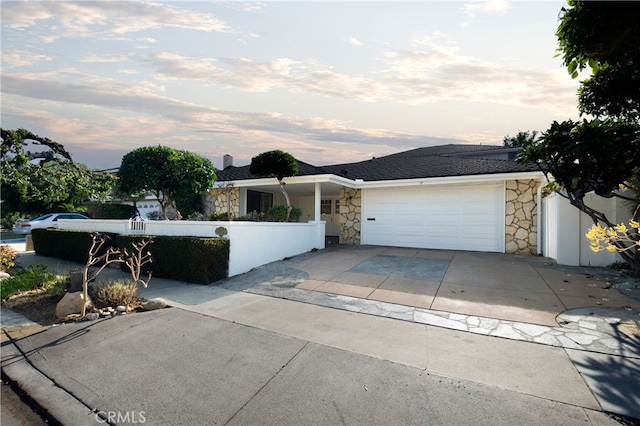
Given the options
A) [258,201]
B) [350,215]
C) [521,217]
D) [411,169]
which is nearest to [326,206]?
[350,215]

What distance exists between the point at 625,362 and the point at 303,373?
3441mm

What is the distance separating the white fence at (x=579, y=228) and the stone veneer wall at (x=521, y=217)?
1.80 m

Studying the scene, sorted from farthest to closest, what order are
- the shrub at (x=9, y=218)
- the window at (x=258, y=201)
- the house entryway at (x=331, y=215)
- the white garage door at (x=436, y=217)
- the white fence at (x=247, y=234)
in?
the shrub at (x=9, y=218), the house entryway at (x=331, y=215), the window at (x=258, y=201), the white garage door at (x=436, y=217), the white fence at (x=247, y=234)

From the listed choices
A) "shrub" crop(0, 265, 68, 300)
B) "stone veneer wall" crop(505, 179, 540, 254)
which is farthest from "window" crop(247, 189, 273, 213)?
"stone veneer wall" crop(505, 179, 540, 254)

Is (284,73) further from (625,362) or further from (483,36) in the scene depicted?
(625,362)

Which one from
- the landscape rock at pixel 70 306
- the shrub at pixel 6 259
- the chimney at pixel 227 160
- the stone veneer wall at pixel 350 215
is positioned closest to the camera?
the landscape rock at pixel 70 306

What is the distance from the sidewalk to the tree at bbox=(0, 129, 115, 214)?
20.9 ft

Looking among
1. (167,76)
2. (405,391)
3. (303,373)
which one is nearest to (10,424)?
(303,373)

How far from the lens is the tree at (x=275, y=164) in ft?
36.2

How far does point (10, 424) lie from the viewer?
2.70 meters

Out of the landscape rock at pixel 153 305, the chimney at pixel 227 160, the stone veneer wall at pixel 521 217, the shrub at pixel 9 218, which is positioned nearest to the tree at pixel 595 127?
the stone veneer wall at pixel 521 217

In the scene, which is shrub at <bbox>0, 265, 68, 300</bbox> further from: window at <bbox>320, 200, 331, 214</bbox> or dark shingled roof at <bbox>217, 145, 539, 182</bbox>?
window at <bbox>320, 200, 331, 214</bbox>

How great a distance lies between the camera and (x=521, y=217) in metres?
10.6

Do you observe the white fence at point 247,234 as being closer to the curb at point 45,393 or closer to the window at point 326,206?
the curb at point 45,393
